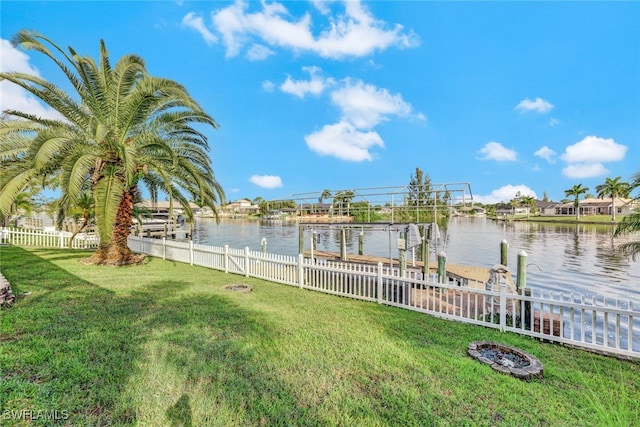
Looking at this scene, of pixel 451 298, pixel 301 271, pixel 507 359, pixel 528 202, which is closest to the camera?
pixel 507 359

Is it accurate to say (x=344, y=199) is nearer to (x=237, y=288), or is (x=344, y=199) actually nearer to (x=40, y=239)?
(x=237, y=288)

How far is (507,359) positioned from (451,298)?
419cm

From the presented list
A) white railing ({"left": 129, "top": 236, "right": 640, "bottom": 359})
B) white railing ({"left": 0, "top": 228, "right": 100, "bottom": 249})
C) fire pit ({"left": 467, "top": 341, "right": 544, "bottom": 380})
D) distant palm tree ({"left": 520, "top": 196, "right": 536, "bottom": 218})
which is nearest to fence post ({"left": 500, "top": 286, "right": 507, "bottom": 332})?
white railing ({"left": 129, "top": 236, "right": 640, "bottom": 359})

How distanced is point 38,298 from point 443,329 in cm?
803

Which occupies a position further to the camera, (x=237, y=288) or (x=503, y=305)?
(x=237, y=288)

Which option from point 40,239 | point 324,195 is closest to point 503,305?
point 324,195

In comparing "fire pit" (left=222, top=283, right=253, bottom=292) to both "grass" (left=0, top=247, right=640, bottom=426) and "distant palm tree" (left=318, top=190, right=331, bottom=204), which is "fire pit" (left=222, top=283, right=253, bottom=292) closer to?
"grass" (left=0, top=247, right=640, bottom=426)

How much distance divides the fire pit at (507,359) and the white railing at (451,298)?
3.92 feet

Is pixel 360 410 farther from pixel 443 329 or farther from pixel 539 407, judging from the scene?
pixel 443 329

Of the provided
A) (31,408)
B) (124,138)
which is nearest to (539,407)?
(31,408)

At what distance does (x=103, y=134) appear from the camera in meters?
8.71

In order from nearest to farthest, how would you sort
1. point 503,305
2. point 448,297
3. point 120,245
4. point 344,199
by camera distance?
point 503,305
point 448,297
point 120,245
point 344,199

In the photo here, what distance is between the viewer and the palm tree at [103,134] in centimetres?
818

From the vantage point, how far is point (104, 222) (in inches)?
332
